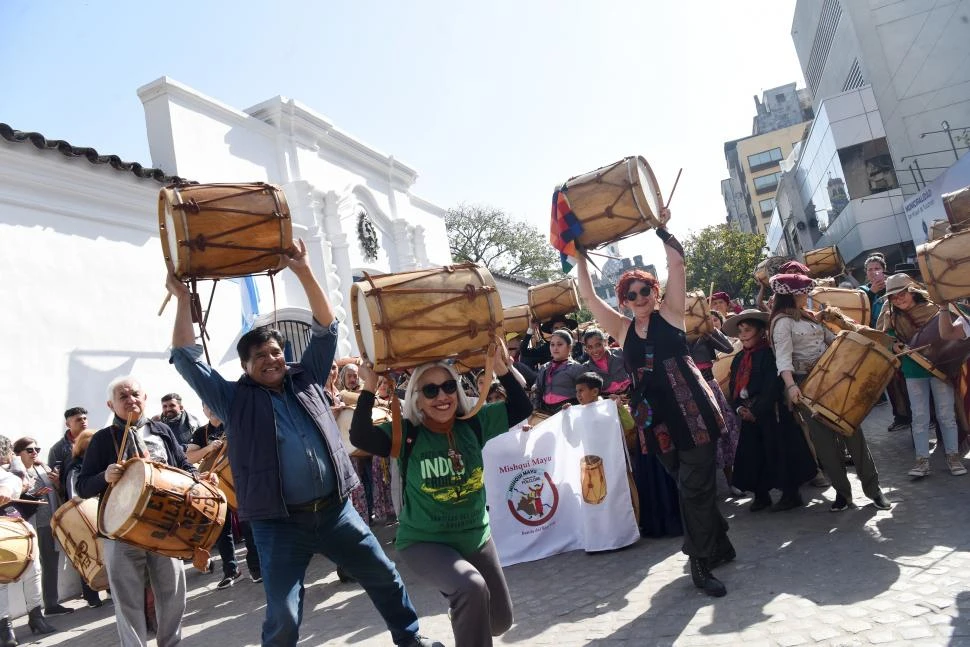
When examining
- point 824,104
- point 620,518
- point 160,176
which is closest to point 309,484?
point 620,518

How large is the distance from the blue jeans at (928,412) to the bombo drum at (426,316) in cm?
502

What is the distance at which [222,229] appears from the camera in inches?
155

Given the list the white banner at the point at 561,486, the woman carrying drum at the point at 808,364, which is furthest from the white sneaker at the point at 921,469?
the white banner at the point at 561,486

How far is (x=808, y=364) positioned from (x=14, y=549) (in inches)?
254

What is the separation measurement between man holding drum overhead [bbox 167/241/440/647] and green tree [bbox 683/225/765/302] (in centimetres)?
3935

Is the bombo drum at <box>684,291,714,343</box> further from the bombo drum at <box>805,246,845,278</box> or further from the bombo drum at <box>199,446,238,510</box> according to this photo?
the bombo drum at <box>199,446,238,510</box>

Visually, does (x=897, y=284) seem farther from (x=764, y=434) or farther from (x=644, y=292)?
(x=644, y=292)

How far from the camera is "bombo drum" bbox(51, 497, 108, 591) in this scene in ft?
20.9

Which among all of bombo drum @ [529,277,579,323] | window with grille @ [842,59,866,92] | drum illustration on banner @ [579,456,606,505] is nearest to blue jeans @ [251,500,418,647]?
drum illustration on banner @ [579,456,606,505]

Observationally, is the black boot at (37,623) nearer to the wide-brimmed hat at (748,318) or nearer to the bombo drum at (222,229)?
the bombo drum at (222,229)

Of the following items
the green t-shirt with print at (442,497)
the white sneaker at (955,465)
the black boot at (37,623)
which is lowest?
the white sneaker at (955,465)

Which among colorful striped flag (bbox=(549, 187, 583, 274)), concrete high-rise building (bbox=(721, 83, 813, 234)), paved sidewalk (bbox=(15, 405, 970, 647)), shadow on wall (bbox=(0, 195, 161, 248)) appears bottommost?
paved sidewalk (bbox=(15, 405, 970, 647))

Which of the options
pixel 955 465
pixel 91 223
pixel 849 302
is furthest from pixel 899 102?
pixel 91 223

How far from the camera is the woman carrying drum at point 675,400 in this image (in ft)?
16.3
